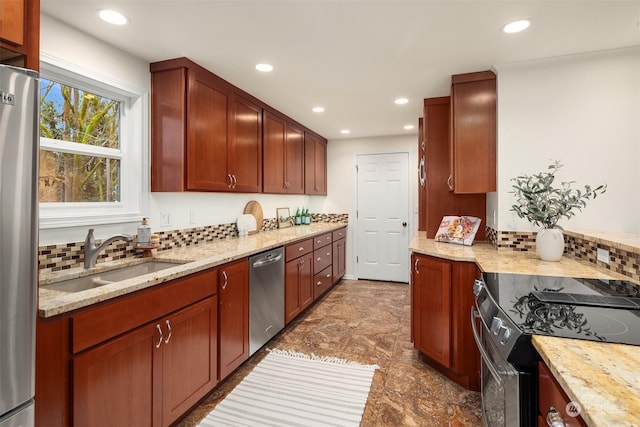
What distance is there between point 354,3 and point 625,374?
1.83m

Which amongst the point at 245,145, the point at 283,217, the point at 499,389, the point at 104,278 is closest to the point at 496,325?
the point at 499,389

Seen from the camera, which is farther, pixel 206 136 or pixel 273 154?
pixel 273 154

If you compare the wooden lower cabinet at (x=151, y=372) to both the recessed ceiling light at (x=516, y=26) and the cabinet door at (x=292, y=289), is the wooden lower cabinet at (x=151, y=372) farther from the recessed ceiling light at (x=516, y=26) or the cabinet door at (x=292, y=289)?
the recessed ceiling light at (x=516, y=26)

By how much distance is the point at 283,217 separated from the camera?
4.54 metres

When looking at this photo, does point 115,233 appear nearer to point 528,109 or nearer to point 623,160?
point 528,109

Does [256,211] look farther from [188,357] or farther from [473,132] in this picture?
[473,132]

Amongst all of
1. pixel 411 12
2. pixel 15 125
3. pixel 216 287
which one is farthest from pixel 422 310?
pixel 15 125

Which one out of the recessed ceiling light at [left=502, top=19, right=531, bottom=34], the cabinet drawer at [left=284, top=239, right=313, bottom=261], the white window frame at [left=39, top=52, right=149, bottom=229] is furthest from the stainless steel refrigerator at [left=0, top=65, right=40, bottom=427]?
the recessed ceiling light at [left=502, top=19, right=531, bottom=34]

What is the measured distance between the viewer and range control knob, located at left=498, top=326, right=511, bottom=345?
1098mm

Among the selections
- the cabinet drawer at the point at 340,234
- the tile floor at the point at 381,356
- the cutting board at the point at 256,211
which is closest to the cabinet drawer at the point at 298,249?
the cutting board at the point at 256,211

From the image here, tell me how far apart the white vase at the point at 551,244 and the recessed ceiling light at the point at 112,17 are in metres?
2.87

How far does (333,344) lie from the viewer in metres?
2.93

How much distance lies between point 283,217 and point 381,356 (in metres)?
2.40

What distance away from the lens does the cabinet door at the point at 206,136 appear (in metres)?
2.37
